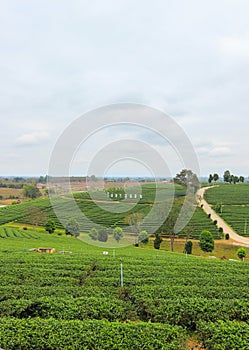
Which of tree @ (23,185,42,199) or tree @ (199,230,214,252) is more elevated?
tree @ (23,185,42,199)

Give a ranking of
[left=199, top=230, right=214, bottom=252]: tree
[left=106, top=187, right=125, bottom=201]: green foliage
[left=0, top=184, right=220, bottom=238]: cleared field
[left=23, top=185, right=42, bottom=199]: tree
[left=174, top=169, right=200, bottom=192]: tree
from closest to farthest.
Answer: [left=174, top=169, right=200, bottom=192]: tree → [left=106, top=187, right=125, bottom=201]: green foliage → [left=199, top=230, right=214, bottom=252]: tree → [left=0, top=184, right=220, bottom=238]: cleared field → [left=23, top=185, right=42, bottom=199]: tree

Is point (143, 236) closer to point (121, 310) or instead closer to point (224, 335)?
point (121, 310)

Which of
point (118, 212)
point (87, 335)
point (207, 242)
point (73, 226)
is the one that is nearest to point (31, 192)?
point (73, 226)

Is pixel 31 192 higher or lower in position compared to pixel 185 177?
lower

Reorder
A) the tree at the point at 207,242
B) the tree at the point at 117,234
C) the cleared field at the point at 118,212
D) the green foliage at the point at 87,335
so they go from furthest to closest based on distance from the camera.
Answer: the tree at the point at 117,234
the cleared field at the point at 118,212
the tree at the point at 207,242
the green foliage at the point at 87,335

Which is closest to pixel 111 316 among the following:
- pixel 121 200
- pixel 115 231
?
pixel 121 200

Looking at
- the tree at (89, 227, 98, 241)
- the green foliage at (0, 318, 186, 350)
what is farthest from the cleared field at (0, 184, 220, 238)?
the green foliage at (0, 318, 186, 350)

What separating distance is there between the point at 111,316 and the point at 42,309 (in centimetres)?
172

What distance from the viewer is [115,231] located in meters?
27.6

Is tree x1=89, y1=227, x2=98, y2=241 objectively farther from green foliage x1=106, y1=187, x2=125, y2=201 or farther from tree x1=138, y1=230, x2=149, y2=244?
green foliage x1=106, y1=187, x2=125, y2=201

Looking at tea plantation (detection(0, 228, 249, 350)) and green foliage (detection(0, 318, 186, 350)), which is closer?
green foliage (detection(0, 318, 186, 350))

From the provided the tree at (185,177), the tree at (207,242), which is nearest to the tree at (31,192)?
the tree at (185,177)

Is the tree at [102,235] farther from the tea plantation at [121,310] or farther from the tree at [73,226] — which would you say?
the tea plantation at [121,310]

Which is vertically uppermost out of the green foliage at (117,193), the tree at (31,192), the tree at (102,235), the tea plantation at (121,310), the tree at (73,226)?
the green foliage at (117,193)
